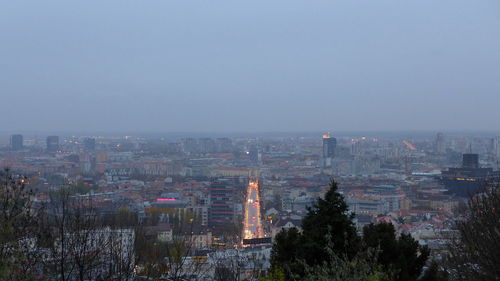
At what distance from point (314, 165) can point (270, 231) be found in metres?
35.6

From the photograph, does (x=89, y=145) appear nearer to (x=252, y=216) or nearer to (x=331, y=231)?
(x=252, y=216)

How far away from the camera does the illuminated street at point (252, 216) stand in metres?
21.5

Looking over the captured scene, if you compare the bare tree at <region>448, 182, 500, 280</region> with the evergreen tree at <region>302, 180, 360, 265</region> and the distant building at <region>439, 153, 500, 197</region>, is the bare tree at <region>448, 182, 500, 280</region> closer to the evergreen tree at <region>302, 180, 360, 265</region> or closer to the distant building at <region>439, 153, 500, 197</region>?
the evergreen tree at <region>302, 180, 360, 265</region>

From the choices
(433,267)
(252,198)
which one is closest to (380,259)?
(433,267)

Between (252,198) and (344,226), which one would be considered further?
(252,198)

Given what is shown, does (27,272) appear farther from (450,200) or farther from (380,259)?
(450,200)

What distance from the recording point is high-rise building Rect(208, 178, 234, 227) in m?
25.5

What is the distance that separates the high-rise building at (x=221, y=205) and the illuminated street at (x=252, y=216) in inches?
30.6

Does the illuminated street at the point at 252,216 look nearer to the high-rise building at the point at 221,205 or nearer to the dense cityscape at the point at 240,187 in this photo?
the dense cityscape at the point at 240,187

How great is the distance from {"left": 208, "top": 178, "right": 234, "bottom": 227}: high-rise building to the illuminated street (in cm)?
78

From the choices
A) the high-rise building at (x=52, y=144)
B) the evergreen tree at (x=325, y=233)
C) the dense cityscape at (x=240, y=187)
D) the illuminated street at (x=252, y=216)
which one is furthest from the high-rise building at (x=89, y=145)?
the evergreen tree at (x=325, y=233)

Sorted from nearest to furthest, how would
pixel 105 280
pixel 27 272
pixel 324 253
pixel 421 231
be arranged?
pixel 27 272 < pixel 105 280 < pixel 324 253 < pixel 421 231

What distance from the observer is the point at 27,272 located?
4.04 meters

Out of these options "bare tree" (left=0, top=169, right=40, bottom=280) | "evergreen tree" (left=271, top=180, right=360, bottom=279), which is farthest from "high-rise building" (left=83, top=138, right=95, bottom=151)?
"bare tree" (left=0, top=169, right=40, bottom=280)
